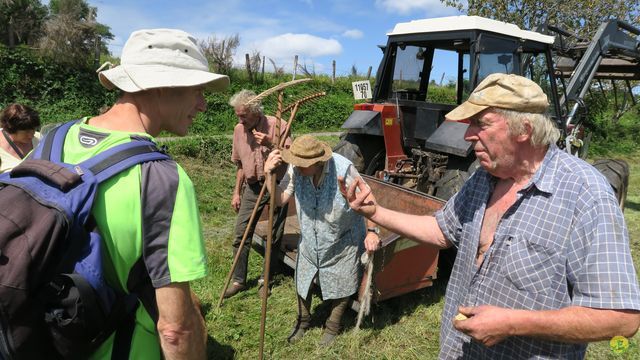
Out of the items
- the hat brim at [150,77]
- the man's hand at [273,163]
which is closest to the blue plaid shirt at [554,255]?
→ the hat brim at [150,77]

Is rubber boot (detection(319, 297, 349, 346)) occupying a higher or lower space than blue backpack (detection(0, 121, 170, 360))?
lower

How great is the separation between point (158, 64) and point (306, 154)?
1538mm

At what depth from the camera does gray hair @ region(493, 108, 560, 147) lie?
1496 millimetres

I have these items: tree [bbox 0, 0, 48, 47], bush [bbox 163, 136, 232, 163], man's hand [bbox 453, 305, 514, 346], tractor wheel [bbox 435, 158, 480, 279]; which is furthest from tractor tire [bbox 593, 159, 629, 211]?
tree [bbox 0, 0, 48, 47]

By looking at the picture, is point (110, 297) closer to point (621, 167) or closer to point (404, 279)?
point (404, 279)

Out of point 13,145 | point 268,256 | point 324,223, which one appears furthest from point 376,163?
point 13,145

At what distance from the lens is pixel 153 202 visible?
1072 millimetres

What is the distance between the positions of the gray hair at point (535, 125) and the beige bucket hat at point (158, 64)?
1.01 m

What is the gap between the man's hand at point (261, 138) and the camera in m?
3.47

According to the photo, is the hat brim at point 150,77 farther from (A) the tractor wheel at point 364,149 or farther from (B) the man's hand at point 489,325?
(A) the tractor wheel at point 364,149

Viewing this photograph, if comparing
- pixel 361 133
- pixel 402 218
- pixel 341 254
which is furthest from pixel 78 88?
pixel 402 218

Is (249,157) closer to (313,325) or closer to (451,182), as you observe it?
(313,325)

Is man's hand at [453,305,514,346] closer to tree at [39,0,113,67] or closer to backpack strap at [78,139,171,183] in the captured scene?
backpack strap at [78,139,171,183]

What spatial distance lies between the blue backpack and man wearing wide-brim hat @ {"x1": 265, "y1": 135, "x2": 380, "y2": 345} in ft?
5.39
